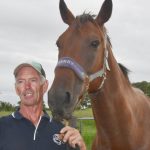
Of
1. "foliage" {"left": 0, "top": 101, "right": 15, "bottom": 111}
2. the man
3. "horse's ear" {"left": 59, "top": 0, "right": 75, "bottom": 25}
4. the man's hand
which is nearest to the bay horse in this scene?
"horse's ear" {"left": 59, "top": 0, "right": 75, "bottom": 25}

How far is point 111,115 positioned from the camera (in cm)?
533

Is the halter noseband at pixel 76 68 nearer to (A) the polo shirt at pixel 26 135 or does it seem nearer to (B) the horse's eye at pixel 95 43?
(B) the horse's eye at pixel 95 43

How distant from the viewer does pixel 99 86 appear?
202 inches

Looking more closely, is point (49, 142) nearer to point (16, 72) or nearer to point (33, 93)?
point (33, 93)

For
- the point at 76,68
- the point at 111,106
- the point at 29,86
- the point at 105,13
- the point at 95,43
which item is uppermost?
the point at 105,13

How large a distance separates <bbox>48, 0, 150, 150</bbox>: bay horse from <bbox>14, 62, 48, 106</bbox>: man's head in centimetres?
21

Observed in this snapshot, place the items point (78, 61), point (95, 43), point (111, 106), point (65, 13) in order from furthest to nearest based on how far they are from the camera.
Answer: point (65, 13) < point (111, 106) < point (95, 43) < point (78, 61)

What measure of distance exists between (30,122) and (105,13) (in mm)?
1903

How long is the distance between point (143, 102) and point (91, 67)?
1.35 metres

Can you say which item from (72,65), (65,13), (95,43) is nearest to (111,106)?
(95,43)

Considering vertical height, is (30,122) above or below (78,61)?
below

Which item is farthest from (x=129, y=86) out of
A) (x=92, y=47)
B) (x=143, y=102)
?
(x=92, y=47)

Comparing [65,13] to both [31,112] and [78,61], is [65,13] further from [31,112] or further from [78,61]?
[31,112]

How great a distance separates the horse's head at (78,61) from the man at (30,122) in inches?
7.4
